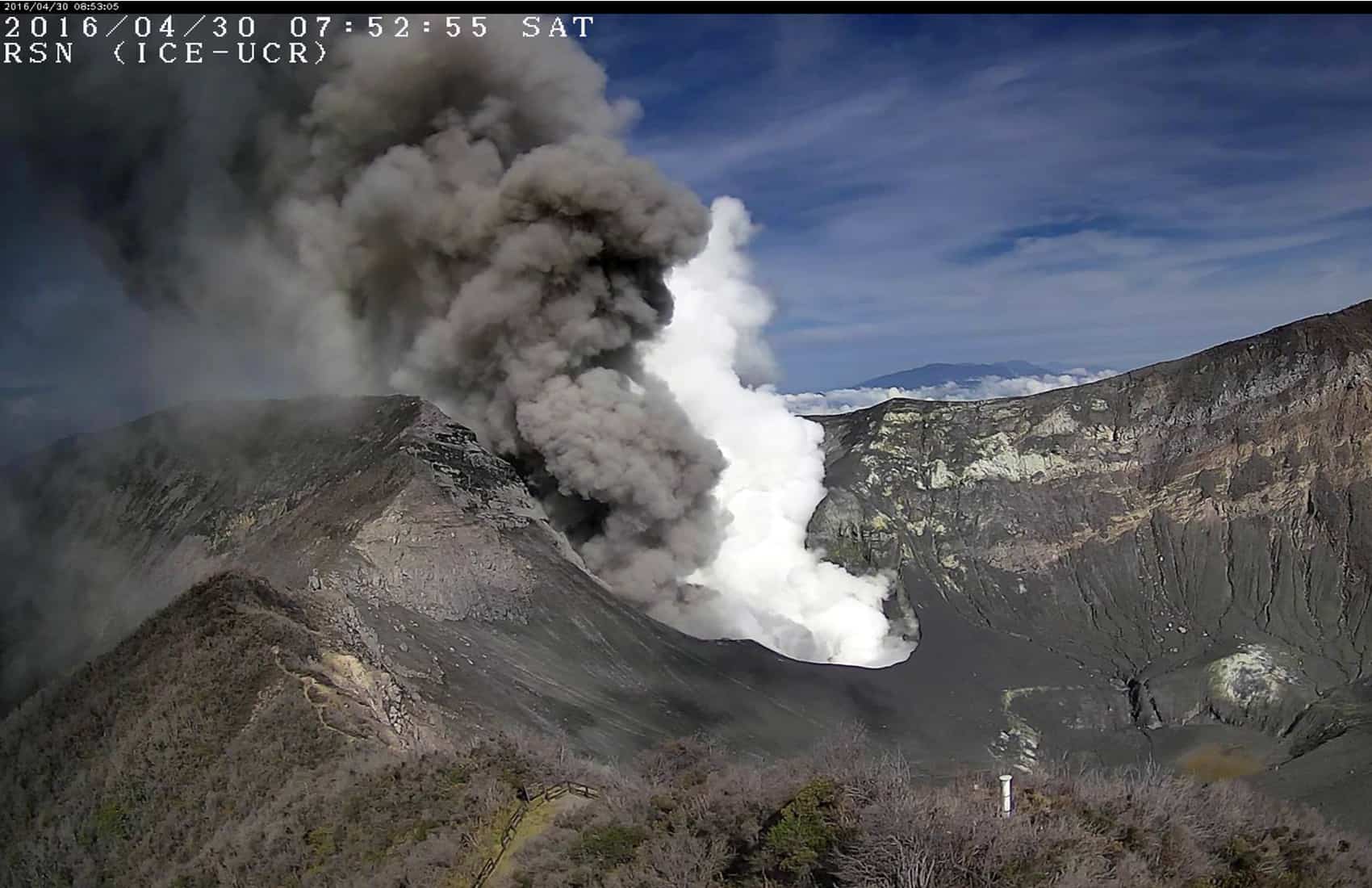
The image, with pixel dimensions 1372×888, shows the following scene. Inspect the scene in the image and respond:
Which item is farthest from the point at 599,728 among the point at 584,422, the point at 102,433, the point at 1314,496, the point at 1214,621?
the point at 1314,496

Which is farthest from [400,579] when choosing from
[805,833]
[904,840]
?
[904,840]

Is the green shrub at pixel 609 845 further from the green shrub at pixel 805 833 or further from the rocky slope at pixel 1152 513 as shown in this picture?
the rocky slope at pixel 1152 513

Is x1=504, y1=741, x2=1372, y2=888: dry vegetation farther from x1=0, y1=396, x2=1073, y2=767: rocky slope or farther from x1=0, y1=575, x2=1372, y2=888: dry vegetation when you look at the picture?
x1=0, y1=396, x2=1073, y2=767: rocky slope

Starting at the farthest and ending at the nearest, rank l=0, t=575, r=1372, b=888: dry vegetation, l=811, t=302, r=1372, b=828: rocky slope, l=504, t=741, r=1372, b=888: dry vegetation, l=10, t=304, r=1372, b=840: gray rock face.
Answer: l=811, t=302, r=1372, b=828: rocky slope
l=10, t=304, r=1372, b=840: gray rock face
l=0, t=575, r=1372, b=888: dry vegetation
l=504, t=741, r=1372, b=888: dry vegetation

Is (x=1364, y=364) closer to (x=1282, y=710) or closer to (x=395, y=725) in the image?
(x=1282, y=710)

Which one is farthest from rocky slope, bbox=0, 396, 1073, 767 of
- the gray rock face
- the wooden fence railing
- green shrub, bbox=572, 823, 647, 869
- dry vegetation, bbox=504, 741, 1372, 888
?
dry vegetation, bbox=504, 741, 1372, 888

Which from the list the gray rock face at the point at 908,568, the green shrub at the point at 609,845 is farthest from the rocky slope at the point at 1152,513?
the green shrub at the point at 609,845

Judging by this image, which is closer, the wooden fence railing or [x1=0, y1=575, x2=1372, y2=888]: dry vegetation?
[x1=0, y1=575, x2=1372, y2=888]: dry vegetation
